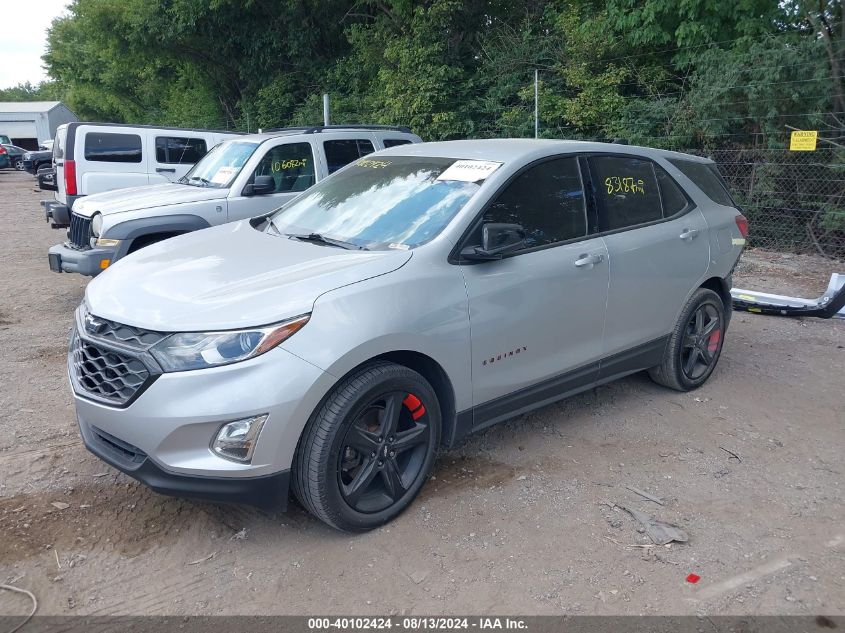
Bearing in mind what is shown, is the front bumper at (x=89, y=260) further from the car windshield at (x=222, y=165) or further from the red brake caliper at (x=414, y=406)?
the red brake caliper at (x=414, y=406)

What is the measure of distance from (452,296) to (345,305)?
61 centimetres

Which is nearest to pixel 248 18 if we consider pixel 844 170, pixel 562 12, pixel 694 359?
pixel 562 12

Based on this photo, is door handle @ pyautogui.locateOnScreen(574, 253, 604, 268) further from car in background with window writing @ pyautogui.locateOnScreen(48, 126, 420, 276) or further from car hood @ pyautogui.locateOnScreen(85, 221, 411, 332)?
car in background with window writing @ pyautogui.locateOnScreen(48, 126, 420, 276)

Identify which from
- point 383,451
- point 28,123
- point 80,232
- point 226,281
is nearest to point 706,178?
point 383,451

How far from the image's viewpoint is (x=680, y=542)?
3438 mm

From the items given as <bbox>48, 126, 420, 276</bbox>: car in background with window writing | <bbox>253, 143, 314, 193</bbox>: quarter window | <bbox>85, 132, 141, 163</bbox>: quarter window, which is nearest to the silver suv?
<bbox>48, 126, 420, 276</bbox>: car in background with window writing

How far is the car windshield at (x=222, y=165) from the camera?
7.98 metres

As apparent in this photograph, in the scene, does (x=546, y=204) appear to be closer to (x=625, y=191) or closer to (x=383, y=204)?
(x=625, y=191)

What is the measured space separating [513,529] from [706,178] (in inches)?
133

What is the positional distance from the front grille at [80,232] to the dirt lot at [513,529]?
246cm

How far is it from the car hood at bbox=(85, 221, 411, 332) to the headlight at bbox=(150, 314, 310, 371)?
3 centimetres

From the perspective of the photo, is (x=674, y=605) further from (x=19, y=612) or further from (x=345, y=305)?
(x=19, y=612)

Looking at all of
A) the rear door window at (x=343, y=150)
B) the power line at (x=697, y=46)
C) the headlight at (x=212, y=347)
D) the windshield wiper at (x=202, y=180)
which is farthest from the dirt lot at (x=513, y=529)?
the power line at (x=697, y=46)

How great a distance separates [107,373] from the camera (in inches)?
129
